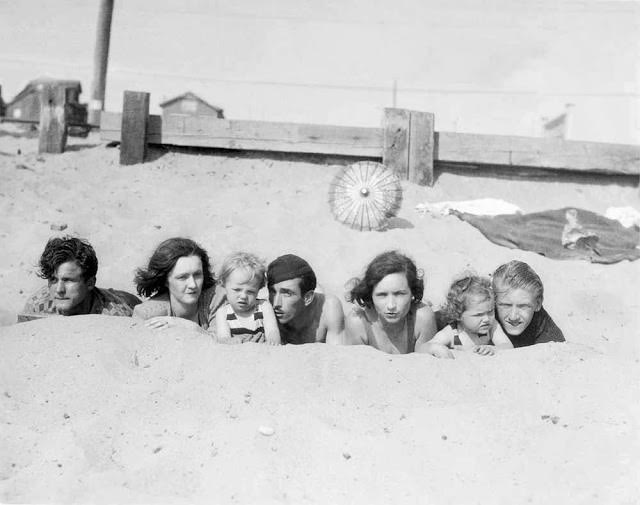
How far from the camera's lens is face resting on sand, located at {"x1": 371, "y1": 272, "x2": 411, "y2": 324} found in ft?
14.1

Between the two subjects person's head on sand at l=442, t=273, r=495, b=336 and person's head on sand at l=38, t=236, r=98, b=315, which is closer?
person's head on sand at l=442, t=273, r=495, b=336

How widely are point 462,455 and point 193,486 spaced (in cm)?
103

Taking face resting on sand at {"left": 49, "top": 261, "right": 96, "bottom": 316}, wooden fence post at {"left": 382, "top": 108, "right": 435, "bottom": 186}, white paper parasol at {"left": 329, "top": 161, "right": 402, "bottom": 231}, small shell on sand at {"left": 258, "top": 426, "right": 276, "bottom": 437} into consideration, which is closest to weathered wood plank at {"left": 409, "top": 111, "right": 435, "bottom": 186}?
wooden fence post at {"left": 382, "top": 108, "right": 435, "bottom": 186}

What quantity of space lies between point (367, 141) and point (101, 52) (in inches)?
303

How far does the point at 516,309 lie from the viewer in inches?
175

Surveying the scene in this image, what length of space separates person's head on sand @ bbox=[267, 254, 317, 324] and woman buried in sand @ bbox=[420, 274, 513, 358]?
2.74ft

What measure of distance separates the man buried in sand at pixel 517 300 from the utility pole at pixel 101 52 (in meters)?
10.3

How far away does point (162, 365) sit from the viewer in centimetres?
344

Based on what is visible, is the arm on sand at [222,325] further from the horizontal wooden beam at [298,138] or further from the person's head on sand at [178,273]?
the horizontal wooden beam at [298,138]

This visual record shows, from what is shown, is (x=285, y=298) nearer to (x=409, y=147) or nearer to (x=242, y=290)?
(x=242, y=290)

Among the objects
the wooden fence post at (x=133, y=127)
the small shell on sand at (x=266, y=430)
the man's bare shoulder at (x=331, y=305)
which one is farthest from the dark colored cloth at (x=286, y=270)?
the wooden fence post at (x=133, y=127)

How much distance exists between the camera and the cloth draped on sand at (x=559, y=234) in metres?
6.62

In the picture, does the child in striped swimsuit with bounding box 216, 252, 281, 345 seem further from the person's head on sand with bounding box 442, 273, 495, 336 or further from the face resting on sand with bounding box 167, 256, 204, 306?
the person's head on sand with bounding box 442, 273, 495, 336

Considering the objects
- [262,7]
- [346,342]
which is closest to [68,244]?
[346,342]
